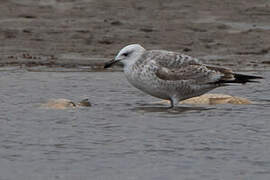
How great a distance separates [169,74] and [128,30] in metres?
6.18

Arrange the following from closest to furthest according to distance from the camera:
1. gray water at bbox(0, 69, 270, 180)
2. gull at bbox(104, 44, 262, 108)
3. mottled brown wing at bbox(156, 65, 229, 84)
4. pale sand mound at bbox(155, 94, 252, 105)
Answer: gray water at bbox(0, 69, 270, 180) → gull at bbox(104, 44, 262, 108) → mottled brown wing at bbox(156, 65, 229, 84) → pale sand mound at bbox(155, 94, 252, 105)

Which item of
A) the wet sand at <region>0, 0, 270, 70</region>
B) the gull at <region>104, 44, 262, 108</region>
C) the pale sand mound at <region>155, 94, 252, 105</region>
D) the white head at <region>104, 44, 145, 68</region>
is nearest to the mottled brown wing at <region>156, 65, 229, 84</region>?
the gull at <region>104, 44, 262, 108</region>

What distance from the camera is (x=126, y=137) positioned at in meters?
8.05

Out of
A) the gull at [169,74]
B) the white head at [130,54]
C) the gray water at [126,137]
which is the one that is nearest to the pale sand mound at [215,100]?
the gray water at [126,137]

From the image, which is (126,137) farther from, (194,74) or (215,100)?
(215,100)

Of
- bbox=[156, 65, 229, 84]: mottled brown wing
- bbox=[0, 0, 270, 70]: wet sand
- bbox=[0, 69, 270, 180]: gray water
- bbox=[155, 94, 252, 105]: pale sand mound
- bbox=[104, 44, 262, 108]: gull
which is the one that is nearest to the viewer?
bbox=[0, 69, 270, 180]: gray water

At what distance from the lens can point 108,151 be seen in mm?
7398

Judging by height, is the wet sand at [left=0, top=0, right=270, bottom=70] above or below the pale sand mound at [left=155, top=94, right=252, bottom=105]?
above

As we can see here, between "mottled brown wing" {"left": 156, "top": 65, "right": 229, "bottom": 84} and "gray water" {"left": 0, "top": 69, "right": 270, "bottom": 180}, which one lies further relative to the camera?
"mottled brown wing" {"left": 156, "top": 65, "right": 229, "bottom": 84}

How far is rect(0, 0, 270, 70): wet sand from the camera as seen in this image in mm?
14164

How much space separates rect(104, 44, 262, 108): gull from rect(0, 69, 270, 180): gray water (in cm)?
25

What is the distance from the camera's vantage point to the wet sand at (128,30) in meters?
14.2

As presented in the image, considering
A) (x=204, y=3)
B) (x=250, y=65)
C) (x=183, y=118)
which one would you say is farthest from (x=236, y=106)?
(x=204, y=3)

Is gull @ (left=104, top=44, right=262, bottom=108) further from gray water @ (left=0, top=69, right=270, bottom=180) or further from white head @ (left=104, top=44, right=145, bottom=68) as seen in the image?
gray water @ (left=0, top=69, right=270, bottom=180)
